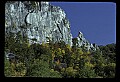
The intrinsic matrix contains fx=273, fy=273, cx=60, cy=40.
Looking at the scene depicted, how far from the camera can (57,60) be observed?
21.9 feet

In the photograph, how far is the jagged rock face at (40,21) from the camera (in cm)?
754

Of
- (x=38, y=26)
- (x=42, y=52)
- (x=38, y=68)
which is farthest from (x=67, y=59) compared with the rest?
(x=38, y=26)

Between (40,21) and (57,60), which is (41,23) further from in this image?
(57,60)

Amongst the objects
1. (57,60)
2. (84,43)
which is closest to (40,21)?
(84,43)

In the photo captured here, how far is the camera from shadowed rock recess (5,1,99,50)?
744cm

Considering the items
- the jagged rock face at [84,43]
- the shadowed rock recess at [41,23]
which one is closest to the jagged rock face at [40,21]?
the shadowed rock recess at [41,23]

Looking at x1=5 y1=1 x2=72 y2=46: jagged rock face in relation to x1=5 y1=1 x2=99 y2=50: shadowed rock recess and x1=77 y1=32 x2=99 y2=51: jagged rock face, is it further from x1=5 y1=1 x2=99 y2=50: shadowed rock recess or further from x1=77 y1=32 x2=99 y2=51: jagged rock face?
x1=77 y1=32 x2=99 y2=51: jagged rock face

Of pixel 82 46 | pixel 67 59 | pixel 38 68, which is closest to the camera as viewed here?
pixel 38 68

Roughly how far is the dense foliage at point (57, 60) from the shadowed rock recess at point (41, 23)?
22 cm

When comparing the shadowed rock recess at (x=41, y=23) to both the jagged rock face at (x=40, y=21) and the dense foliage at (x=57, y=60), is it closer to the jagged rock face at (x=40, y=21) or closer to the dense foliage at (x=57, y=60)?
the jagged rock face at (x=40, y=21)
